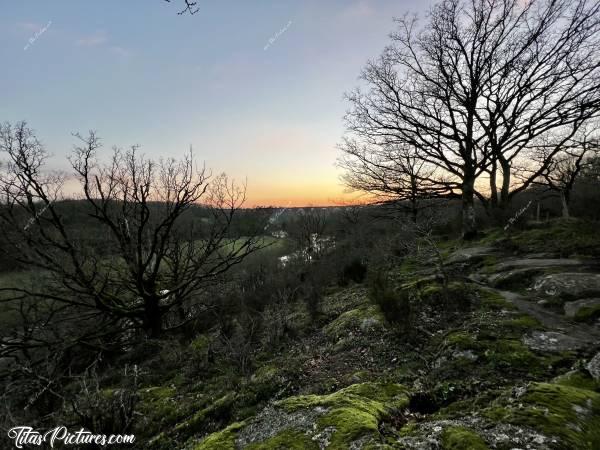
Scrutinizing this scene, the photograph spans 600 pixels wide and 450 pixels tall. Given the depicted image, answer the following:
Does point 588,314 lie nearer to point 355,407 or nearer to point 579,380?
point 579,380

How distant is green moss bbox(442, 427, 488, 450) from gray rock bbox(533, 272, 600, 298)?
5.13 m

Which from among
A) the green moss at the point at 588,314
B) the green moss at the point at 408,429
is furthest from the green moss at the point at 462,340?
the green moss at the point at 408,429

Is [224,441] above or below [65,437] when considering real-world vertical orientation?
above

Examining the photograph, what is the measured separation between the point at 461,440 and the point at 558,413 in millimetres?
825

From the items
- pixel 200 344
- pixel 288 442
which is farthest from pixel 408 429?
pixel 200 344

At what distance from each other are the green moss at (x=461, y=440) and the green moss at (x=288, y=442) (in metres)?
1.02

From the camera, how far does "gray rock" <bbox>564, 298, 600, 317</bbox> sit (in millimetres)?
5386

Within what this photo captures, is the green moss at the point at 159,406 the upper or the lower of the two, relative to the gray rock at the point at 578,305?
lower

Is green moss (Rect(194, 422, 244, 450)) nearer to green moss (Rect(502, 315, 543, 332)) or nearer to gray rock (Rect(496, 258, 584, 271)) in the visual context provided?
green moss (Rect(502, 315, 543, 332))

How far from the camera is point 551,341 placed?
4.45m

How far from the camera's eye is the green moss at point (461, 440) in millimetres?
2262

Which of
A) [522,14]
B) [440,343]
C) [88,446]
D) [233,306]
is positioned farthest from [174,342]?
[522,14]

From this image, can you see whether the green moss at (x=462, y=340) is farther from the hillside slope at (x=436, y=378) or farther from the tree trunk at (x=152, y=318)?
the tree trunk at (x=152, y=318)

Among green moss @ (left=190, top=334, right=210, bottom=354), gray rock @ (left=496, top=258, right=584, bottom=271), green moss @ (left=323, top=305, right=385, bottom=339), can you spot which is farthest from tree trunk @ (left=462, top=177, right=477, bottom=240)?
green moss @ (left=190, top=334, right=210, bottom=354)
